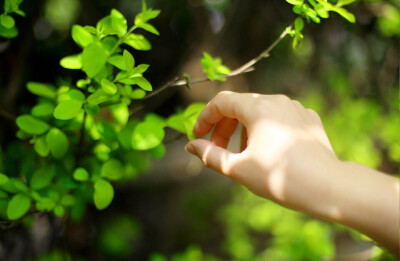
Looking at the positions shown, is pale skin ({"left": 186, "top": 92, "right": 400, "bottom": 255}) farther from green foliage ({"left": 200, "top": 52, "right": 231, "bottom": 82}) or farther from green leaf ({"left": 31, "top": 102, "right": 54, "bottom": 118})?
green leaf ({"left": 31, "top": 102, "right": 54, "bottom": 118})

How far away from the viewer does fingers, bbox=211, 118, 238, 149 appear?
3.50 ft

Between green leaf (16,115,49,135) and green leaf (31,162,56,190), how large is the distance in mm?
130

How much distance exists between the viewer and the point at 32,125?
3.26ft

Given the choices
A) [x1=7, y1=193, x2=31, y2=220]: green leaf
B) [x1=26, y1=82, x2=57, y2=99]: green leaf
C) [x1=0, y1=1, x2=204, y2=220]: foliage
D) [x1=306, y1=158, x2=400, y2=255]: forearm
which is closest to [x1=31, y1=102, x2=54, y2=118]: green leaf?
[x1=0, y1=1, x2=204, y2=220]: foliage

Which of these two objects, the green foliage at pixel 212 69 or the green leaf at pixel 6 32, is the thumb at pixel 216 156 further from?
the green leaf at pixel 6 32

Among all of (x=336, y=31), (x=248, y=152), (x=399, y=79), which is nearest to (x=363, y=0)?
(x=399, y=79)

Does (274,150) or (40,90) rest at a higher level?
(274,150)

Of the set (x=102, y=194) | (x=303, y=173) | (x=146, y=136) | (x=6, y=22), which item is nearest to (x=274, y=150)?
(x=303, y=173)

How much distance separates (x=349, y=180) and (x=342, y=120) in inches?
76.3

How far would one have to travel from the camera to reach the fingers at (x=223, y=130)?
107 centimetres

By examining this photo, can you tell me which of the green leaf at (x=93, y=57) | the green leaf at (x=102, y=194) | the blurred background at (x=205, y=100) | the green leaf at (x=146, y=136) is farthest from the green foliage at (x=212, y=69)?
the blurred background at (x=205, y=100)

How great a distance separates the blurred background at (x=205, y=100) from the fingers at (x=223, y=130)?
2.67ft

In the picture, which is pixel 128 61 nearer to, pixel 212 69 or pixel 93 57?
pixel 93 57

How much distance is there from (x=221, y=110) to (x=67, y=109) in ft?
1.31
